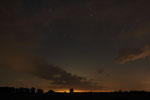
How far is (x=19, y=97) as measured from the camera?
84.7ft

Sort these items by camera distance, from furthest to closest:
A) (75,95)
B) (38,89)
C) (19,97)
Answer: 1. (38,89)
2. (75,95)
3. (19,97)

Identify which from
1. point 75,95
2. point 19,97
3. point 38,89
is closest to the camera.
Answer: point 19,97

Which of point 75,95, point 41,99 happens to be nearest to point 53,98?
point 41,99

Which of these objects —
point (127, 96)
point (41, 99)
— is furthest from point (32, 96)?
point (127, 96)

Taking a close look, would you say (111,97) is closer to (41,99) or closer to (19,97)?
(41,99)

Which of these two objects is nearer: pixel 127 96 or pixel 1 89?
pixel 127 96

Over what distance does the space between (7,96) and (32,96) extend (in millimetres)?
3773

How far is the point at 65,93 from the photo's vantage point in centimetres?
2786

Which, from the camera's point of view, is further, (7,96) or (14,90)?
(14,90)

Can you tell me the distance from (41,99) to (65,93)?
13.4ft

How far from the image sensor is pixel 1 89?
1253 inches

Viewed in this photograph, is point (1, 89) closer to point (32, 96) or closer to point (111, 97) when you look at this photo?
point (32, 96)

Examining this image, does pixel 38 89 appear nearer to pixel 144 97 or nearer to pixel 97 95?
pixel 97 95

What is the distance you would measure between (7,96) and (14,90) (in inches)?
215
